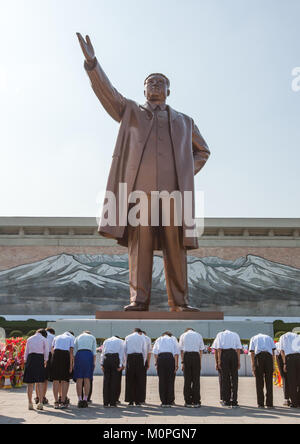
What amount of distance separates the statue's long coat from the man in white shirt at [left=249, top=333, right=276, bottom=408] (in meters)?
2.06

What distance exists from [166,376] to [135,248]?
2268 mm

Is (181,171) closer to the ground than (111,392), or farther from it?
farther from it

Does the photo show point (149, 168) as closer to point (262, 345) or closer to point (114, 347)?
point (114, 347)

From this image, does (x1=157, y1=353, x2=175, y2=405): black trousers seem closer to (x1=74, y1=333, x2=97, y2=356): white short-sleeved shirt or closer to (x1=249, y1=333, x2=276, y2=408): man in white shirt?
(x1=74, y1=333, x2=97, y2=356): white short-sleeved shirt

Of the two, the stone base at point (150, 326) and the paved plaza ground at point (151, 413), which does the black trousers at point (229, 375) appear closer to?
the paved plaza ground at point (151, 413)

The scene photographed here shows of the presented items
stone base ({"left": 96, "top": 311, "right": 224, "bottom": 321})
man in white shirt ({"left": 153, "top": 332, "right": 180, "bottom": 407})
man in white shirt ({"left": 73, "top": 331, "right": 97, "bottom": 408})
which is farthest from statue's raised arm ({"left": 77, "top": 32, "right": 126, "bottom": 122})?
man in white shirt ({"left": 153, "top": 332, "right": 180, "bottom": 407})

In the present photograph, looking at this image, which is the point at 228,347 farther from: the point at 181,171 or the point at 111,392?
the point at 181,171

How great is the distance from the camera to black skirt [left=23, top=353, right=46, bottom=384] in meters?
5.48

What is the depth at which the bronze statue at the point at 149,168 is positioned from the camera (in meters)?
7.29

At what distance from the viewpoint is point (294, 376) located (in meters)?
5.63

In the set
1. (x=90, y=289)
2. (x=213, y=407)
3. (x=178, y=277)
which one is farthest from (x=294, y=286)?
(x=213, y=407)

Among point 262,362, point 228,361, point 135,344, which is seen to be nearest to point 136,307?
point 135,344

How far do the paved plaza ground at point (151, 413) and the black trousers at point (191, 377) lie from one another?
0.13 metres

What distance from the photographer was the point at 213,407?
540 cm
